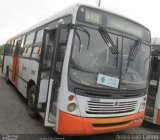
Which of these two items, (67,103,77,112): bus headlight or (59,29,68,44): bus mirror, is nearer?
(67,103,77,112): bus headlight

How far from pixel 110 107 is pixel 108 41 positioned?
1409mm

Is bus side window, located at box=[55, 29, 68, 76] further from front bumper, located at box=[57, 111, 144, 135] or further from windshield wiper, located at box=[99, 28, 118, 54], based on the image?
front bumper, located at box=[57, 111, 144, 135]

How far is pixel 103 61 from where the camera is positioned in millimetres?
5082

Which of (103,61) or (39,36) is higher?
(39,36)

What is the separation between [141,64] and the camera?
5789 millimetres

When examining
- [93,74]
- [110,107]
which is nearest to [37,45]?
Result: [93,74]

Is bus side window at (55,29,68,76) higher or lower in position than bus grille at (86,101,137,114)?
higher

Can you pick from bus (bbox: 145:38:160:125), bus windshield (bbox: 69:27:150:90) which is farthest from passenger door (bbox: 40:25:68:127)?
bus (bbox: 145:38:160:125)

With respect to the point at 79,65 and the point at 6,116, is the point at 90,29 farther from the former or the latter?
the point at 6,116

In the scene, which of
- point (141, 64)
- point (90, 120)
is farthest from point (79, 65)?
point (141, 64)

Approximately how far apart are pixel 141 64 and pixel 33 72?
125 inches

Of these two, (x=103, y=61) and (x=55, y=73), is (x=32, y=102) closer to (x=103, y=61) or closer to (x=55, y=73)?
(x=55, y=73)

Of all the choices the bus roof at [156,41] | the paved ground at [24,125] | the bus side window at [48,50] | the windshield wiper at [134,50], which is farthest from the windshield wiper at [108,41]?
the bus roof at [156,41]

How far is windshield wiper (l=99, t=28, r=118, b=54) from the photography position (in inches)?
201
